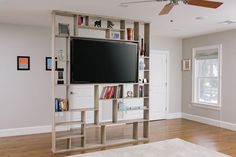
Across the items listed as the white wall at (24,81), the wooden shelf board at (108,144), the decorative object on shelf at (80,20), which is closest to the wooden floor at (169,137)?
the wooden shelf board at (108,144)

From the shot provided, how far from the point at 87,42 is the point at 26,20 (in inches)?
61.6

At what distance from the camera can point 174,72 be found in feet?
24.1

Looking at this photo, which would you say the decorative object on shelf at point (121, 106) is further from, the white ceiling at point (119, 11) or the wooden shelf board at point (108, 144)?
the white ceiling at point (119, 11)

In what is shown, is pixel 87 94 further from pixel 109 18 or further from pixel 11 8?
pixel 11 8

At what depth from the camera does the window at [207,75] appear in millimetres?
6312

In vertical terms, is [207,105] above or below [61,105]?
below

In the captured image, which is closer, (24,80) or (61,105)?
(61,105)

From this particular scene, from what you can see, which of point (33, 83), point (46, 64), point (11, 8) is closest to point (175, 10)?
point (11, 8)


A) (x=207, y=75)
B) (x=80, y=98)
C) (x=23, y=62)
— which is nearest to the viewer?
(x=23, y=62)

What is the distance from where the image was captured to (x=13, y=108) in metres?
5.30

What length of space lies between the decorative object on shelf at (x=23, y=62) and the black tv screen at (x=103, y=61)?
174cm

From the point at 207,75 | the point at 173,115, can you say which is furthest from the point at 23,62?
the point at 207,75

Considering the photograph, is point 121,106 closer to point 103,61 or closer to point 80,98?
point 103,61

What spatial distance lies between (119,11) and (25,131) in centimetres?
345
